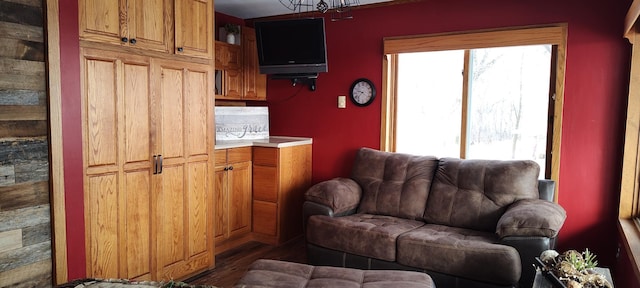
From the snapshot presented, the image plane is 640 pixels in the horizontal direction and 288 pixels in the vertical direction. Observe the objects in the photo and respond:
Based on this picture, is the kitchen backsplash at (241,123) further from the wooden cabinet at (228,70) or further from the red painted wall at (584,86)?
the red painted wall at (584,86)

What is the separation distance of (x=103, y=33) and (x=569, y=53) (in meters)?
3.20

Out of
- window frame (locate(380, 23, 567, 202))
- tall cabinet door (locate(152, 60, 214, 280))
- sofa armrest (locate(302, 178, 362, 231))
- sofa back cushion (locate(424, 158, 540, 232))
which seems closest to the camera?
tall cabinet door (locate(152, 60, 214, 280))

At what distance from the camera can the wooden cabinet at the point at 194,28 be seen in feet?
10.3

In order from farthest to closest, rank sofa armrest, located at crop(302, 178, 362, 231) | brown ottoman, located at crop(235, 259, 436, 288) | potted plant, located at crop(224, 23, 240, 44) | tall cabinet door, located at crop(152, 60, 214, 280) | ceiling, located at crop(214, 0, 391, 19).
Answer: potted plant, located at crop(224, 23, 240, 44) → ceiling, located at crop(214, 0, 391, 19) → sofa armrest, located at crop(302, 178, 362, 231) → tall cabinet door, located at crop(152, 60, 214, 280) → brown ottoman, located at crop(235, 259, 436, 288)

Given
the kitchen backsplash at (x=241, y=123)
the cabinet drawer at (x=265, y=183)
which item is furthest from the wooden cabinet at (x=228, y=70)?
the cabinet drawer at (x=265, y=183)

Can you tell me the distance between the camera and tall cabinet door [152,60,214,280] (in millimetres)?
3105

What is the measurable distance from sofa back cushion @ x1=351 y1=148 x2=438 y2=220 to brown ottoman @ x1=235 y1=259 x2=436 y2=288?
1280mm

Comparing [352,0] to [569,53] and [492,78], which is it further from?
[569,53]

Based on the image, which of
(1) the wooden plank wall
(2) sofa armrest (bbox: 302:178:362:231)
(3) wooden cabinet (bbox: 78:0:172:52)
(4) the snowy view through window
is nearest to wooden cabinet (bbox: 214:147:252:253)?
(2) sofa armrest (bbox: 302:178:362:231)

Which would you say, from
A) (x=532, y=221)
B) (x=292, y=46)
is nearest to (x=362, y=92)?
(x=292, y=46)

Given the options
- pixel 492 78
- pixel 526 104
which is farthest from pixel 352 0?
pixel 526 104

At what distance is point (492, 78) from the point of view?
3787mm

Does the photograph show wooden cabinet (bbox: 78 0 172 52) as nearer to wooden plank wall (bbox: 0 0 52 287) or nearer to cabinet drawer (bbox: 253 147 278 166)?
wooden plank wall (bbox: 0 0 52 287)

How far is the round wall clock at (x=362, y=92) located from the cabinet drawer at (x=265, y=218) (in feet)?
4.16
